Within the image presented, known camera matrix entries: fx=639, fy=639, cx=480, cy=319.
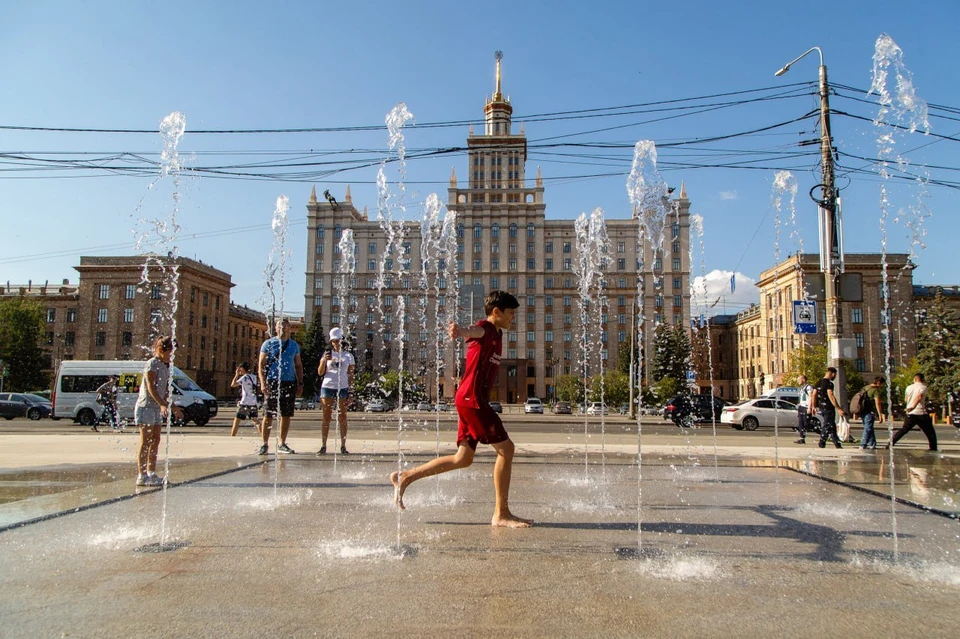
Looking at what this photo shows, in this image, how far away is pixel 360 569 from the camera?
3.56m

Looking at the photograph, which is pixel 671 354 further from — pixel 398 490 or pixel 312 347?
pixel 398 490

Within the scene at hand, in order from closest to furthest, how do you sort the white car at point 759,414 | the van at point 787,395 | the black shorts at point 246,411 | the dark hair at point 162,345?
the dark hair at point 162,345 < the black shorts at point 246,411 < the white car at point 759,414 < the van at point 787,395

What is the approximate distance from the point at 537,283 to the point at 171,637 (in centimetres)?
9623

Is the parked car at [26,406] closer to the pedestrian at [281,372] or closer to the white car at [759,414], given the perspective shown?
the pedestrian at [281,372]

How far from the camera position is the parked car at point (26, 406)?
31156 mm

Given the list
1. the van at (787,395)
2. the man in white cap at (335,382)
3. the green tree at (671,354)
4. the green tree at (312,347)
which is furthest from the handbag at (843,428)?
the green tree at (312,347)

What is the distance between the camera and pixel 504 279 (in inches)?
3875

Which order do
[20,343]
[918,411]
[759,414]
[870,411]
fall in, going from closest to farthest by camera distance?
[918,411]
[870,411]
[759,414]
[20,343]

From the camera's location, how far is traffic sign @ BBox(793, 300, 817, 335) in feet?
46.9

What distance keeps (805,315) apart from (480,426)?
40.2ft

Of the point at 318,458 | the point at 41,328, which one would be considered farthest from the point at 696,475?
the point at 41,328

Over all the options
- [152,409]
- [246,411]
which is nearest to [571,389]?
[246,411]

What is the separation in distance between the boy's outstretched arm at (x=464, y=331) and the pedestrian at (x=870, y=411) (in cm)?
1061

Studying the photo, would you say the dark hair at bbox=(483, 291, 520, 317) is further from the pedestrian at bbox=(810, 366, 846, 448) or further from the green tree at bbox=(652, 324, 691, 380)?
the green tree at bbox=(652, 324, 691, 380)
